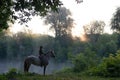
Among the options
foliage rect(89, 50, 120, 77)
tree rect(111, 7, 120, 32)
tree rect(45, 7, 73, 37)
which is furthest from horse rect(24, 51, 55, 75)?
tree rect(45, 7, 73, 37)

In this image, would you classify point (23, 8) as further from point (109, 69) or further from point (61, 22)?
point (61, 22)

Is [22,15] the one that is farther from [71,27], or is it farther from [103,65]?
[71,27]

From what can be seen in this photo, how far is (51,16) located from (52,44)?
33.0ft

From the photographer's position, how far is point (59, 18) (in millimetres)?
93688

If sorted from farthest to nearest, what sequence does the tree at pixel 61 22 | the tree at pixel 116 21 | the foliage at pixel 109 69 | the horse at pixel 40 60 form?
1. the tree at pixel 61 22
2. the tree at pixel 116 21
3. the foliage at pixel 109 69
4. the horse at pixel 40 60

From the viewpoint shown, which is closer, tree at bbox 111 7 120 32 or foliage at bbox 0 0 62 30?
foliage at bbox 0 0 62 30

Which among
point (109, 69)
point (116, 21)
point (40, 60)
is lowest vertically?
point (109, 69)

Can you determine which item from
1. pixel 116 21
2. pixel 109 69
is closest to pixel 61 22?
pixel 116 21

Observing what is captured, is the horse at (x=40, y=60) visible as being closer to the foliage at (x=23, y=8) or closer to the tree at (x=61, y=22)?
the foliage at (x=23, y=8)

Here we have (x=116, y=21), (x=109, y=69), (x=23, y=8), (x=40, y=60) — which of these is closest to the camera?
(x=23, y=8)

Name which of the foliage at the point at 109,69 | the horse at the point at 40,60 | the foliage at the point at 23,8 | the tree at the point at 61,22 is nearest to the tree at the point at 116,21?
the tree at the point at 61,22

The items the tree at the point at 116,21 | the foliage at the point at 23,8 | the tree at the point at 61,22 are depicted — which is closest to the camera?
the foliage at the point at 23,8

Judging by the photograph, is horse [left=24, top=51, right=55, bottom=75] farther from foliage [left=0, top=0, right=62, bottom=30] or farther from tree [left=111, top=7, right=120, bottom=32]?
tree [left=111, top=7, right=120, bottom=32]

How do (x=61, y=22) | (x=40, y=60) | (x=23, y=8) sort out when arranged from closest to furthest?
(x=23, y=8)
(x=40, y=60)
(x=61, y=22)
